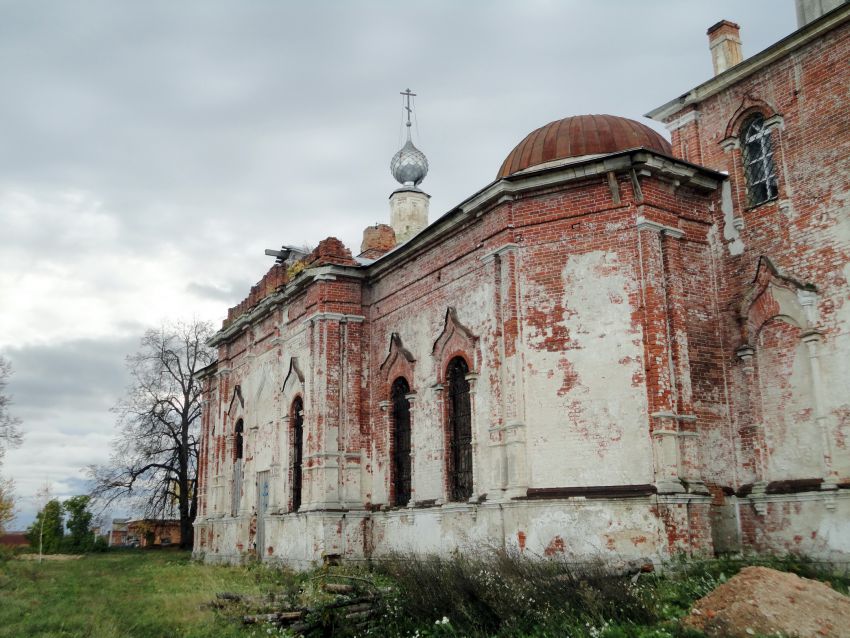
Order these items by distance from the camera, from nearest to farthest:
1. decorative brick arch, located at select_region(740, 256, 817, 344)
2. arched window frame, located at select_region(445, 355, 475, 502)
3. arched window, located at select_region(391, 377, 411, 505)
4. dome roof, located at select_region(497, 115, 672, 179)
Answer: decorative brick arch, located at select_region(740, 256, 817, 344) < dome roof, located at select_region(497, 115, 672, 179) < arched window frame, located at select_region(445, 355, 475, 502) < arched window, located at select_region(391, 377, 411, 505)

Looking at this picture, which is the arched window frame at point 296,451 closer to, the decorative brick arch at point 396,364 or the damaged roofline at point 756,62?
the decorative brick arch at point 396,364

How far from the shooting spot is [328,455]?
16.8m

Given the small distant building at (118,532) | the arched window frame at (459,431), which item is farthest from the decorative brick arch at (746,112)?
the small distant building at (118,532)

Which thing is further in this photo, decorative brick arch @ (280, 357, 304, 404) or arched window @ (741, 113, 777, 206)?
decorative brick arch @ (280, 357, 304, 404)

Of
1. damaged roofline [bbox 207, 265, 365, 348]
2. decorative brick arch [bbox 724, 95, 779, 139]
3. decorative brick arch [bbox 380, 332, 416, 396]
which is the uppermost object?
decorative brick arch [bbox 724, 95, 779, 139]

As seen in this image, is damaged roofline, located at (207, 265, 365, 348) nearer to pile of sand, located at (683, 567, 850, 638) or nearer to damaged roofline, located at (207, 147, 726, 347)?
damaged roofline, located at (207, 147, 726, 347)

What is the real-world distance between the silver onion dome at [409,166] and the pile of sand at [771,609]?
61.4 ft

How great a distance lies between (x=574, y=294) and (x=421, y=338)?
417cm

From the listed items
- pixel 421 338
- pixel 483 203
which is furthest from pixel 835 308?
pixel 421 338

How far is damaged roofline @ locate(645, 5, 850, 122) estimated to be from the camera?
11344 millimetres

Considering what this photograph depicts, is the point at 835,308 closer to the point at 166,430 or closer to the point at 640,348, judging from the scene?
the point at 640,348

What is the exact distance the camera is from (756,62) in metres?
12.4

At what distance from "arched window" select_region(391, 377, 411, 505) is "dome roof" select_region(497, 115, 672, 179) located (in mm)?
5053

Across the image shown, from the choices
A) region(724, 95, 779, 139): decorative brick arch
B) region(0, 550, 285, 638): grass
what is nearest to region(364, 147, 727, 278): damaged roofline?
region(724, 95, 779, 139): decorative brick arch
